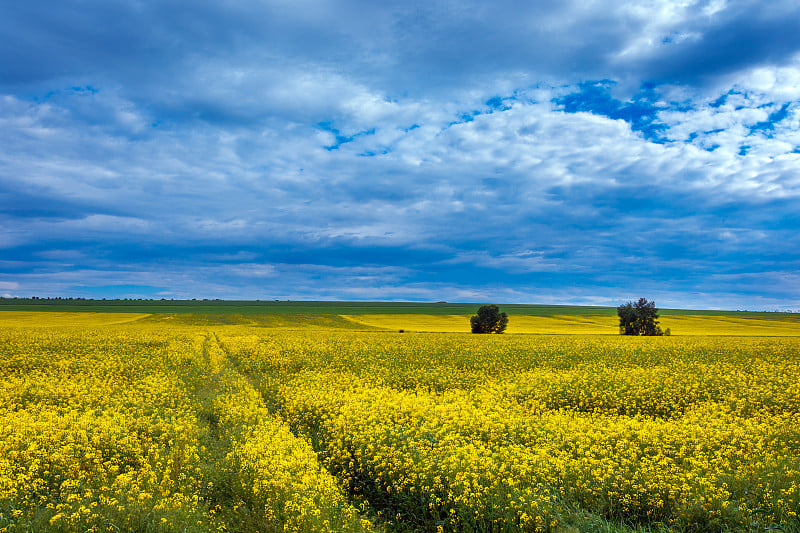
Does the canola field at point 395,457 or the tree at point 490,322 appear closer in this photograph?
the canola field at point 395,457

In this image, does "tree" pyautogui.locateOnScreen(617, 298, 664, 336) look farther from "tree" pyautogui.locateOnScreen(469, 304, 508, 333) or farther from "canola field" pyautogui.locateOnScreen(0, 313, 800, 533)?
"canola field" pyautogui.locateOnScreen(0, 313, 800, 533)

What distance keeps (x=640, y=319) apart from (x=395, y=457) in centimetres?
5864

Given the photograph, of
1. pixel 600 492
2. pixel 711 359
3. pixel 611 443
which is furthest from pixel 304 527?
pixel 711 359

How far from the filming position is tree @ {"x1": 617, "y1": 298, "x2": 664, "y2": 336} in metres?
56.2

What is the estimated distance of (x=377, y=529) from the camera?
6.16 metres

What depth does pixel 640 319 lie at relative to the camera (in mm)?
56938

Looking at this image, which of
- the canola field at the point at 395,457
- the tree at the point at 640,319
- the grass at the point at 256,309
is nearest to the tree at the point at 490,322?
the tree at the point at 640,319

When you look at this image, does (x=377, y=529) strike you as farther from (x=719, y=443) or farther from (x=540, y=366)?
(x=540, y=366)

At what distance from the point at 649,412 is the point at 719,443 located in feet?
15.1

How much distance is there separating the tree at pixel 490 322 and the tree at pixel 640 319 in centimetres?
1613

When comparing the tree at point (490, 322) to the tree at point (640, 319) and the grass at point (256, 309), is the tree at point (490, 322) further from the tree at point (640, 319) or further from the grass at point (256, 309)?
the grass at point (256, 309)

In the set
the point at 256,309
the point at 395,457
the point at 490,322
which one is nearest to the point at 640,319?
the point at 490,322

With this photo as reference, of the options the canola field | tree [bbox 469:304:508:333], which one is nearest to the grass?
tree [bbox 469:304:508:333]

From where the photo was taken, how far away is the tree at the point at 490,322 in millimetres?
56156
